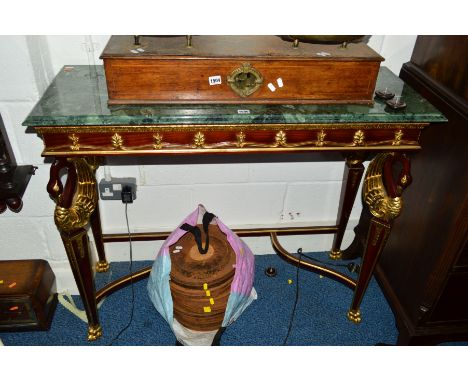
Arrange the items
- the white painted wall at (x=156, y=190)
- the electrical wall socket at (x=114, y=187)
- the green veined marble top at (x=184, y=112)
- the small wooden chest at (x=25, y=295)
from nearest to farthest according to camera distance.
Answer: the green veined marble top at (x=184, y=112) → the white painted wall at (x=156, y=190) → the small wooden chest at (x=25, y=295) → the electrical wall socket at (x=114, y=187)

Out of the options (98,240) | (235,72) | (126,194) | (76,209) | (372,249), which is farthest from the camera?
(98,240)

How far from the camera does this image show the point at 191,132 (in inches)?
47.8

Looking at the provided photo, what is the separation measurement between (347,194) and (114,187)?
1065 millimetres

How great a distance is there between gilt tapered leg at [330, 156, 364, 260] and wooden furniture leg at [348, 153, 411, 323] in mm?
335

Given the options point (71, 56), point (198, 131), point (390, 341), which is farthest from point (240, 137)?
point (390, 341)

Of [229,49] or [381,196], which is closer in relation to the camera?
[229,49]

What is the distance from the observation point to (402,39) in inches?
64.4

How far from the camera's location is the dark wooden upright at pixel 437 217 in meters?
1.31

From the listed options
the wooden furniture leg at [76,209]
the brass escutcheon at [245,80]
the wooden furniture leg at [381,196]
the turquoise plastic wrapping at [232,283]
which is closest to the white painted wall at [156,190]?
the turquoise plastic wrapping at [232,283]

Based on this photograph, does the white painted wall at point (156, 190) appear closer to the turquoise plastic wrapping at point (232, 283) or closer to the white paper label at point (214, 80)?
the turquoise plastic wrapping at point (232, 283)

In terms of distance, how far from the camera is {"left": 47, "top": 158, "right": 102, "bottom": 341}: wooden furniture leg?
1283 millimetres

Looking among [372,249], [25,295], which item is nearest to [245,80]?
[372,249]

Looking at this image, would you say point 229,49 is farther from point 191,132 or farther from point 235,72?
point 191,132

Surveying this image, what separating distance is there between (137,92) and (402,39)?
1.10m
